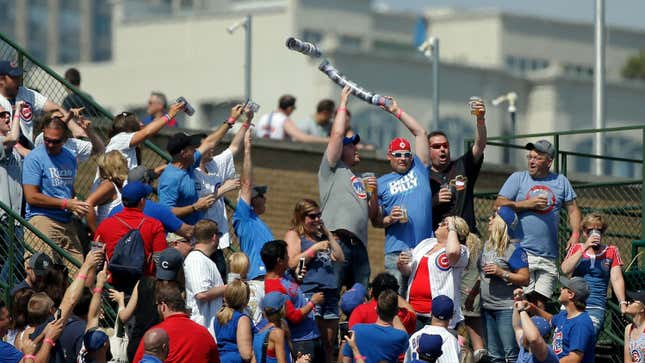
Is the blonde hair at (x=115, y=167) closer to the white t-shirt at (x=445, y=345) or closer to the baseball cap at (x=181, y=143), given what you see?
the baseball cap at (x=181, y=143)

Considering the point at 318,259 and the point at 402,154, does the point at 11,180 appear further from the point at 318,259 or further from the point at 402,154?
the point at 402,154

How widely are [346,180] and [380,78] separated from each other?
4783cm

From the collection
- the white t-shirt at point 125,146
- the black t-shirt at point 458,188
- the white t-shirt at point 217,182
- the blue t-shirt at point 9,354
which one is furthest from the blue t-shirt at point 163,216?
the black t-shirt at point 458,188

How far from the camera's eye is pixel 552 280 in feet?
53.7

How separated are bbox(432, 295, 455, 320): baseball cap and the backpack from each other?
2517 millimetres

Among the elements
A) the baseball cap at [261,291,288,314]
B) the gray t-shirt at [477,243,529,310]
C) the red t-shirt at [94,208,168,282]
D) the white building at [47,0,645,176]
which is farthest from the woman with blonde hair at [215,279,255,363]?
the white building at [47,0,645,176]

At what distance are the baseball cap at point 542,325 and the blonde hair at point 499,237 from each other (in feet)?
4.13

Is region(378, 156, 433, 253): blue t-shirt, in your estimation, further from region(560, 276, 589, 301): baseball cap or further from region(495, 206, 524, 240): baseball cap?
region(560, 276, 589, 301): baseball cap

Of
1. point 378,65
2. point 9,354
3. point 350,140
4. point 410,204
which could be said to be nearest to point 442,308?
point 410,204

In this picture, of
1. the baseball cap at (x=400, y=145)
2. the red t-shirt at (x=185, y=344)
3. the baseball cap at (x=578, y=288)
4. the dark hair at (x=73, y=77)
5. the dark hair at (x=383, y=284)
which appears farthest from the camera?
the dark hair at (x=73, y=77)

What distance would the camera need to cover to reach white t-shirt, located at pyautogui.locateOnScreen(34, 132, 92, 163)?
639 inches

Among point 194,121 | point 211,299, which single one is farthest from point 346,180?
point 194,121

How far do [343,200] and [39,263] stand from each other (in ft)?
11.2

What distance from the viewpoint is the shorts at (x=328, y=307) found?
15.3 m
